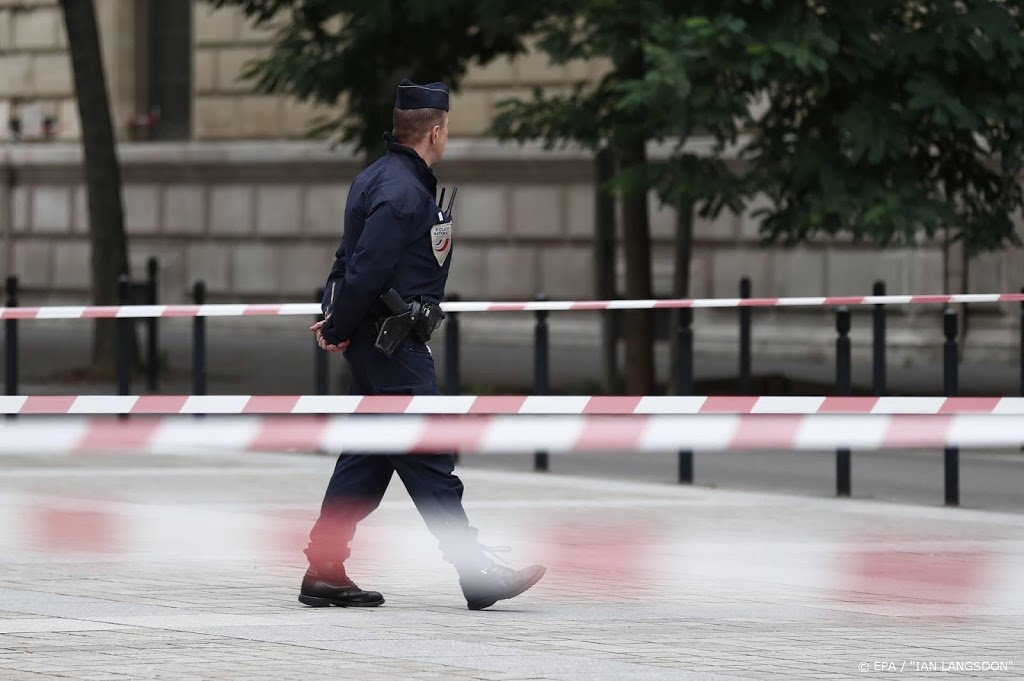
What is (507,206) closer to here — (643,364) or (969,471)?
(643,364)

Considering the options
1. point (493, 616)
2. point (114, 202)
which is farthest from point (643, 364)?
point (493, 616)

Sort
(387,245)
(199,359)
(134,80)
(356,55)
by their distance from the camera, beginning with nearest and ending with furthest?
(387,245) → (199,359) → (356,55) → (134,80)

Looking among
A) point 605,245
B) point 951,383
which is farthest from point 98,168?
point 951,383

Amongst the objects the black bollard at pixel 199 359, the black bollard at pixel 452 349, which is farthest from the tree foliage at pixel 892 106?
the black bollard at pixel 199 359

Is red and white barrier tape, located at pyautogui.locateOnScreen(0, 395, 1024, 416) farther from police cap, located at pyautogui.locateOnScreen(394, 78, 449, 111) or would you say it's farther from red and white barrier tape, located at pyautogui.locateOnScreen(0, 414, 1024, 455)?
police cap, located at pyautogui.locateOnScreen(394, 78, 449, 111)

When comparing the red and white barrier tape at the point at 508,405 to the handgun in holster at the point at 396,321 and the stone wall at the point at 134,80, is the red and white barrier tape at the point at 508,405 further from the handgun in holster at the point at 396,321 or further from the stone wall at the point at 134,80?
the stone wall at the point at 134,80

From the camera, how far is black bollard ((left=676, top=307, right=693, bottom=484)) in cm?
1205

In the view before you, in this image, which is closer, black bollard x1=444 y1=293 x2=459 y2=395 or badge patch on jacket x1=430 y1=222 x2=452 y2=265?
badge patch on jacket x1=430 y1=222 x2=452 y2=265

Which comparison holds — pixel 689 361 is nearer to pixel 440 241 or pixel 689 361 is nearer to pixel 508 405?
pixel 440 241

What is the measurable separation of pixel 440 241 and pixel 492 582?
113 centimetres

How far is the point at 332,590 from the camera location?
298 inches

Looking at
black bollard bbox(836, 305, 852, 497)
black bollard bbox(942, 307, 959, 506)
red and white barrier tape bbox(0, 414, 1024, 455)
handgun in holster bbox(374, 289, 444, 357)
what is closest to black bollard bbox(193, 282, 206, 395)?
black bollard bbox(836, 305, 852, 497)

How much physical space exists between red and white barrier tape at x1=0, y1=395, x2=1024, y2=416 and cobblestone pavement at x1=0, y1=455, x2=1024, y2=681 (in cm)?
67

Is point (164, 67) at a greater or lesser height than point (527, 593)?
greater
